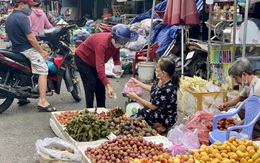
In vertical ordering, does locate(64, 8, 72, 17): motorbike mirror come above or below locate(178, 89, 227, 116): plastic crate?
above

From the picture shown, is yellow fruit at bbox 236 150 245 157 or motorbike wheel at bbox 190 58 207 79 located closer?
yellow fruit at bbox 236 150 245 157

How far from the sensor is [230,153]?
12.1 feet

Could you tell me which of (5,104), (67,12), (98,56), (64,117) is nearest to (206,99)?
(98,56)

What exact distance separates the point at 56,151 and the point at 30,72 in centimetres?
288

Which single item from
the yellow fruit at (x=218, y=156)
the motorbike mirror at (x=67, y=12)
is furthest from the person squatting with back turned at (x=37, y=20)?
the motorbike mirror at (x=67, y=12)

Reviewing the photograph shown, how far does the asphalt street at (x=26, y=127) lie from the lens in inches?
203

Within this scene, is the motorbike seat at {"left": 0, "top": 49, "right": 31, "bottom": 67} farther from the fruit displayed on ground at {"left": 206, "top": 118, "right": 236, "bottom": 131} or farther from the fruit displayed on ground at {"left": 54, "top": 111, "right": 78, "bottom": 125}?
the fruit displayed on ground at {"left": 206, "top": 118, "right": 236, "bottom": 131}

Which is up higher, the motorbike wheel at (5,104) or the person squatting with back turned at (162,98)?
the person squatting with back turned at (162,98)

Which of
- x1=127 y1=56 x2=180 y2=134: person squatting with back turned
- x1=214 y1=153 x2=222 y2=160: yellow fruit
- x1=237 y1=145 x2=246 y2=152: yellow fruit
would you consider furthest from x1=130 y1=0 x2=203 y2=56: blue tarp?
x1=214 y1=153 x2=222 y2=160: yellow fruit

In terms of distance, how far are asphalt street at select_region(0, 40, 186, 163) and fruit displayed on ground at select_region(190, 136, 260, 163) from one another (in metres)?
2.24

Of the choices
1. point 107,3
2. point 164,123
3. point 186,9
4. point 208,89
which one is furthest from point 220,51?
point 107,3

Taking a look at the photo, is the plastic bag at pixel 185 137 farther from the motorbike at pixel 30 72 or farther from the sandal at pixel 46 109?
the motorbike at pixel 30 72

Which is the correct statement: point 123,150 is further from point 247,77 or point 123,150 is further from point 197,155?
point 247,77

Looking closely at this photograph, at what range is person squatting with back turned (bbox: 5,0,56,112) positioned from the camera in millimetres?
6668
